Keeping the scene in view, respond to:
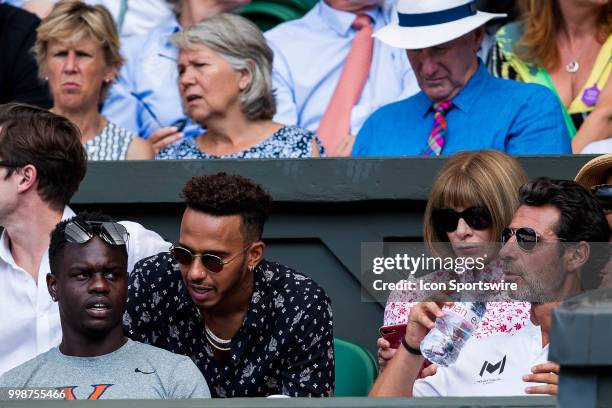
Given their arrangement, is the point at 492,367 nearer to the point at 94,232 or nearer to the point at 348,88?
the point at 94,232

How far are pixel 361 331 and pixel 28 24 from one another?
2374 millimetres

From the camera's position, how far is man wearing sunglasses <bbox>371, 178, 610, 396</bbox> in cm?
364

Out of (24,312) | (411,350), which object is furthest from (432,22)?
(24,312)

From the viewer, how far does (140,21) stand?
661 centimetres

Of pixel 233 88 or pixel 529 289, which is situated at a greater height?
pixel 233 88

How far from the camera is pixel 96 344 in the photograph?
387 cm

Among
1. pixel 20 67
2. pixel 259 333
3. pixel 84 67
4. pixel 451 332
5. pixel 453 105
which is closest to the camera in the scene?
pixel 451 332

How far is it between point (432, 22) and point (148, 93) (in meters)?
1.61

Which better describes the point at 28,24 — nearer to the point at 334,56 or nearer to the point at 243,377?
the point at 334,56

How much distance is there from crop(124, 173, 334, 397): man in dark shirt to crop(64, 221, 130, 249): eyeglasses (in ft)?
0.61

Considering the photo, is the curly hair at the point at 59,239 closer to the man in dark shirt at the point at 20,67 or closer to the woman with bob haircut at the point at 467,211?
the woman with bob haircut at the point at 467,211

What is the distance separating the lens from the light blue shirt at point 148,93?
6.30 m

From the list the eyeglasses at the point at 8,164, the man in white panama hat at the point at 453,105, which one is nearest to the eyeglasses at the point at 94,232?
the eyeglasses at the point at 8,164

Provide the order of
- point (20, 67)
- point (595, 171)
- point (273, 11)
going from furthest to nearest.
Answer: point (273, 11), point (20, 67), point (595, 171)
